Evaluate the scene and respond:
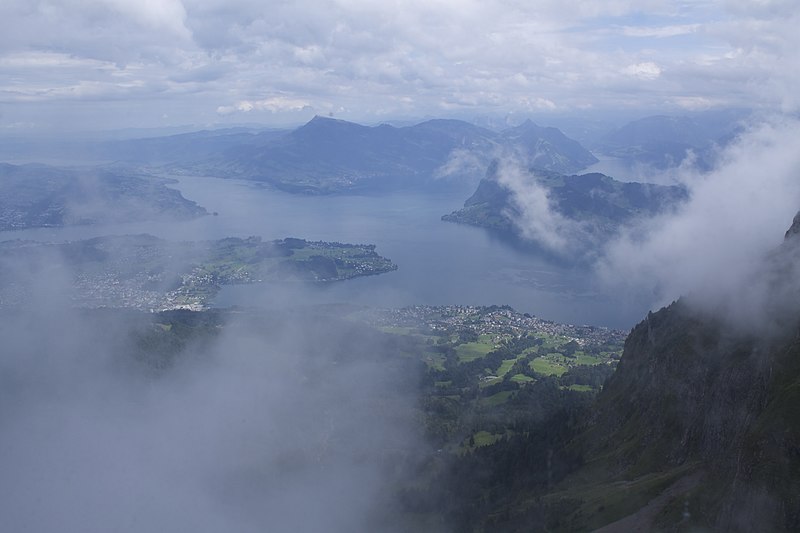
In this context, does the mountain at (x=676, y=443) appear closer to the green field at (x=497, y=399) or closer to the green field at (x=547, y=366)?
the green field at (x=497, y=399)

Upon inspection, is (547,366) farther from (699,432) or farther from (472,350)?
(699,432)

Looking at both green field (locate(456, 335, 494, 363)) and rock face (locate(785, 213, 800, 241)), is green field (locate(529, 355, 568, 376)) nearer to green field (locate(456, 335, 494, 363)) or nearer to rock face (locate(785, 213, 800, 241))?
green field (locate(456, 335, 494, 363))

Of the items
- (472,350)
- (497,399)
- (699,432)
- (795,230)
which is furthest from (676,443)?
(472,350)

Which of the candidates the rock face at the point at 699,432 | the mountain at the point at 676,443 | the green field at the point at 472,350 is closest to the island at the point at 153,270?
the green field at the point at 472,350

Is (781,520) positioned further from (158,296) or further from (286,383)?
(158,296)

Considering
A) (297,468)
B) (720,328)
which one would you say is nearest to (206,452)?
(297,468)
